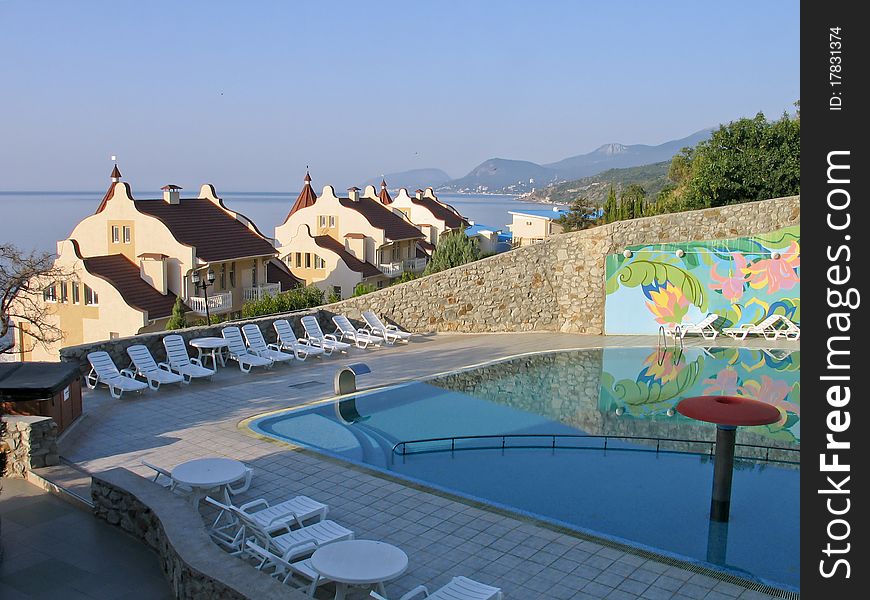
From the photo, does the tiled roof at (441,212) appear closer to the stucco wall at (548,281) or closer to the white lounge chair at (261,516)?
the stucco wall at (548,281)

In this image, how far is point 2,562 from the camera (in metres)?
6.93

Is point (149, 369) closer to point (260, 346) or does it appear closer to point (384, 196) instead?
point (260, 346)

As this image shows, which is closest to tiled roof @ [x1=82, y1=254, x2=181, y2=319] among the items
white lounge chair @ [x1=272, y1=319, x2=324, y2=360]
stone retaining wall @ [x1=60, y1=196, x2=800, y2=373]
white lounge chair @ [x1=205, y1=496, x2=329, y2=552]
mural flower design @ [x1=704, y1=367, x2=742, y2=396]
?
stone retaining wall @ [x1=60, y1=196, x2=800, y2=373]

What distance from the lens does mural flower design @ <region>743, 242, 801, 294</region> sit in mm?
19344

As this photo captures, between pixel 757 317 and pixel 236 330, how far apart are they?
44.1ft

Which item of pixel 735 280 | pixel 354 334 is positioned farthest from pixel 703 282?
pixel 354 334

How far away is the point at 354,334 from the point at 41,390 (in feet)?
29.6

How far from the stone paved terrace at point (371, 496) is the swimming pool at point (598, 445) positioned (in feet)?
1.62

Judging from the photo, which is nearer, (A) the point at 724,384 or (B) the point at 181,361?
(B) the point at 181,361

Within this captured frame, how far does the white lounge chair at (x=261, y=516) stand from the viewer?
285 inches

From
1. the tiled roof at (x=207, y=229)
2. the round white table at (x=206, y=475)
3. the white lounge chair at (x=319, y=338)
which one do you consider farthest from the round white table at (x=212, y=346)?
the tiled roof at (x=207, y=229)

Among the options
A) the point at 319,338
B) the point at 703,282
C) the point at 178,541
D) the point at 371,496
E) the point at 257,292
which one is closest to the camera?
the point at 178,541

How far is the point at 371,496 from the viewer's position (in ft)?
28.4
